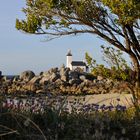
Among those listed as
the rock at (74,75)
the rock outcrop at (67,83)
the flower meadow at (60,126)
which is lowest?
the flower meadow at (60,126)

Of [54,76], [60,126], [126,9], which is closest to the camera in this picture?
[60,126]

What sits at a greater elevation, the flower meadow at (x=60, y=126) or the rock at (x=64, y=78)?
the rock at (x=64, y=78)

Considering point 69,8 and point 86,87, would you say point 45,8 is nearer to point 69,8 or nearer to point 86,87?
point 69,8

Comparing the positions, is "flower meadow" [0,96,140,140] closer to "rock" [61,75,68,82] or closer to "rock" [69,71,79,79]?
"rock" [61,75,68,82]

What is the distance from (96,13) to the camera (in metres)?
16.1

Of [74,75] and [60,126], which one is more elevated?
[74,75]

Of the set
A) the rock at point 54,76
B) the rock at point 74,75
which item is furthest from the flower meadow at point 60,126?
the rock at point 74,75

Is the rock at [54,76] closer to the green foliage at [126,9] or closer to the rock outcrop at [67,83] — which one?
the rock outcrop at [67,83]

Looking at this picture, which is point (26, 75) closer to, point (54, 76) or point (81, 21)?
point (54, 76)

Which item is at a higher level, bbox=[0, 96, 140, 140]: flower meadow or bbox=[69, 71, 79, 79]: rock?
bbox=[69, 71, 79, 79]: rock

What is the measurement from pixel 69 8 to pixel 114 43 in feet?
6.30

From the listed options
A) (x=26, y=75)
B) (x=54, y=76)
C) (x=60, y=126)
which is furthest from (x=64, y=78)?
(x=60, y=126)

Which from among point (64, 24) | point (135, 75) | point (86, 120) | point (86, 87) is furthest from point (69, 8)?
point (86, 87)

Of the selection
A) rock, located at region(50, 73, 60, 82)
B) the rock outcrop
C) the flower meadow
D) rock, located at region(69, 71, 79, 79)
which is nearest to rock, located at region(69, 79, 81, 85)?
the rock outcrop
